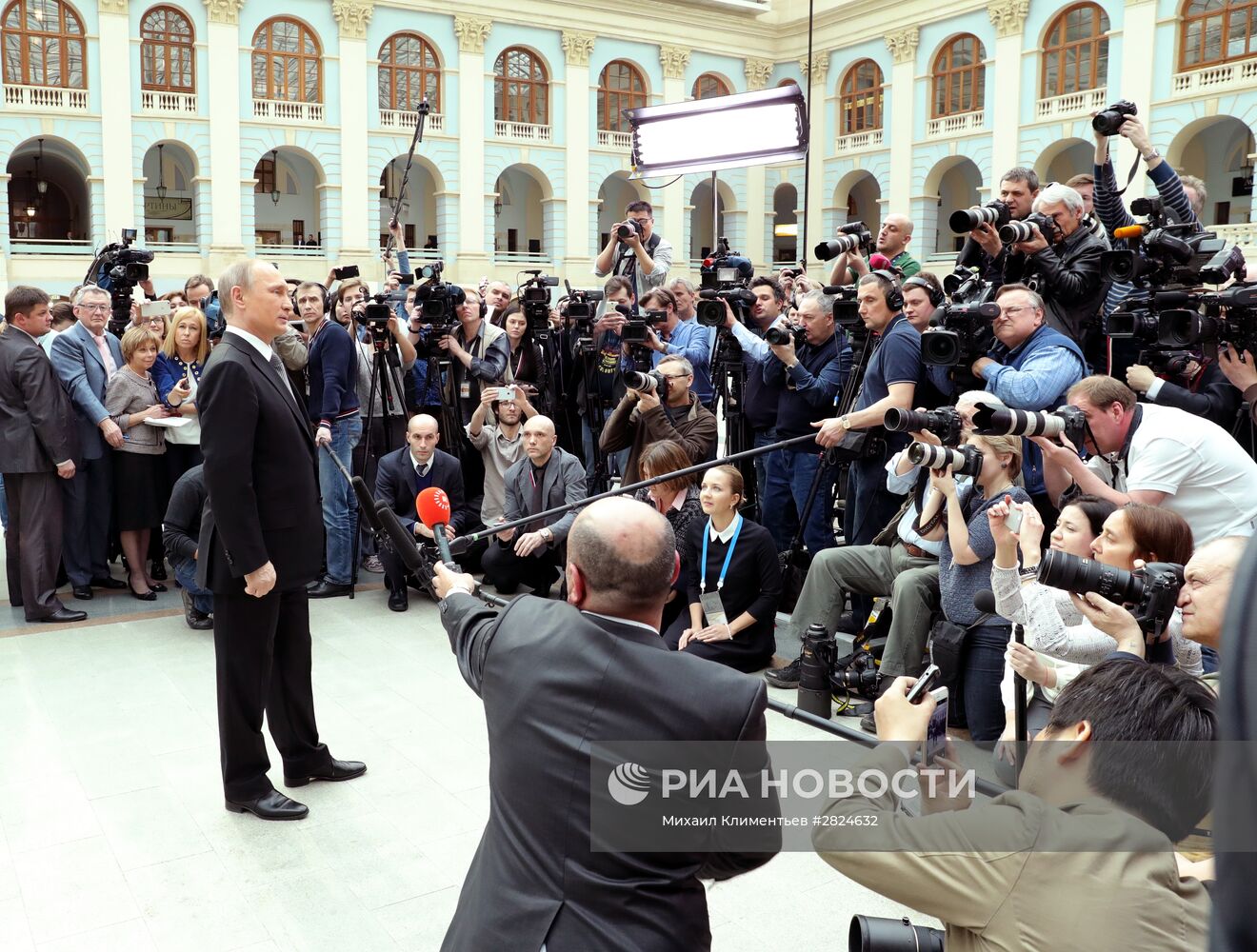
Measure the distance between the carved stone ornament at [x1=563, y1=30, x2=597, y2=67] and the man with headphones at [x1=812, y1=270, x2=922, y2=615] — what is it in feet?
85.0

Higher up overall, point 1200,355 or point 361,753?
point 1200,355

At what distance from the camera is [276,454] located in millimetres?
3561

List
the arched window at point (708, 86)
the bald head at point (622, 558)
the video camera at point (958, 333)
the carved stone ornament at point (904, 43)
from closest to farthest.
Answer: the bald head at point (622, 558), the video camera at point (958, 333), the carved stone ornament at point (904, 43), the arched window at point (708, 86)

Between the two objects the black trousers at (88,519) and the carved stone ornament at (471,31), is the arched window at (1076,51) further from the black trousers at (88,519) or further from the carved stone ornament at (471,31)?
the black trousers at (88,519)

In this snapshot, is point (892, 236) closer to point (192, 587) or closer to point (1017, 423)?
point (1017, 423)

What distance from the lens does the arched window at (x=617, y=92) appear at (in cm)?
3009

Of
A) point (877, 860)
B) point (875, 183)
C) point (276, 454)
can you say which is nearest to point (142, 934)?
point (276, 454)

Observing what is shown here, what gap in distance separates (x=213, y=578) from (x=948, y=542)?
8.51 feet

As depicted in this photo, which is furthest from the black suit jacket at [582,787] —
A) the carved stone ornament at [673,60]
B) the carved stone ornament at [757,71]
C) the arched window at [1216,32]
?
the carved stone ornament at [757,71]

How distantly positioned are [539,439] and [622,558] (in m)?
4.15

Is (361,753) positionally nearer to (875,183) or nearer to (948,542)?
(948,542)

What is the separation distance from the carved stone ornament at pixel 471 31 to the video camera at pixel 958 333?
25.8m

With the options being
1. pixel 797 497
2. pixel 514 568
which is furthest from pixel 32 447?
pixel 797 497

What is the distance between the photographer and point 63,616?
5.84 meters
